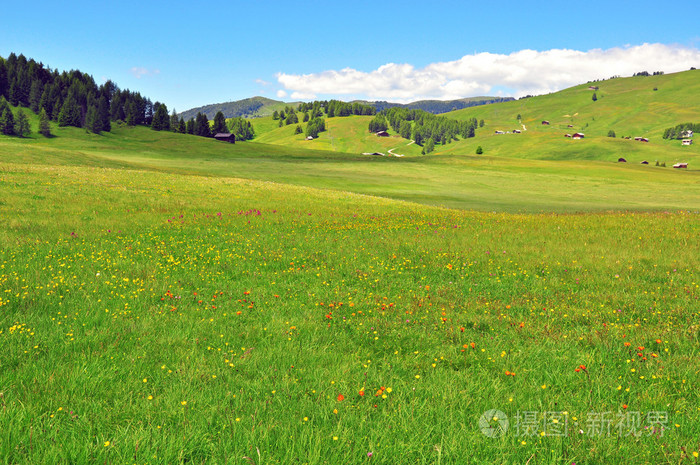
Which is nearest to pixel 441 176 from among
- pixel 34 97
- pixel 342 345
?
pixel 342 345

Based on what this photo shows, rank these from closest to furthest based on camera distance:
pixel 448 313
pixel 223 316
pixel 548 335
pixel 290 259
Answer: pixel 548 335
pixel 223 316
pixel 448 313
pixel 290 259

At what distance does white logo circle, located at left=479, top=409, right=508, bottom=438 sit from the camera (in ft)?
13.2

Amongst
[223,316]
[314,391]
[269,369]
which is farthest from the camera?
[223,316]

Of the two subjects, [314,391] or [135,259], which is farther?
[135,259]

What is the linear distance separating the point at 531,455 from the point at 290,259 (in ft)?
29.5

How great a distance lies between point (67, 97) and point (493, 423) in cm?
18563

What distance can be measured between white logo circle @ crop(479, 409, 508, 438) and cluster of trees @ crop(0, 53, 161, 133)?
170 metres

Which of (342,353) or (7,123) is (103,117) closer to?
(7,123)

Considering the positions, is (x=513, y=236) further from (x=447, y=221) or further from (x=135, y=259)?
(x=135, y=259)

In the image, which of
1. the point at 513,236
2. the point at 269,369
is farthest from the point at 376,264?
the point at 513,236

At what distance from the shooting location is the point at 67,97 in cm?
14238

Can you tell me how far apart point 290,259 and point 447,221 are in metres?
11.9

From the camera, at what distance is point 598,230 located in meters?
17.6

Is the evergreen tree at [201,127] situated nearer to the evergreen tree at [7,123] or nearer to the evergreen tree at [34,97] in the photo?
the evergreen tree at [34,97]
